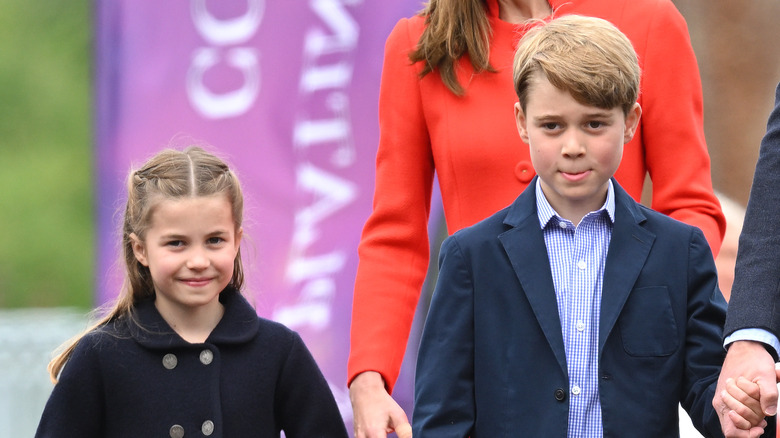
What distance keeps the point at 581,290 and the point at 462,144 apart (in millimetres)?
538

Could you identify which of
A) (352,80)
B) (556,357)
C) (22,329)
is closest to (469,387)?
(556,357)

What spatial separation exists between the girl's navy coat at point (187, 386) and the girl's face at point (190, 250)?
102 millimetres

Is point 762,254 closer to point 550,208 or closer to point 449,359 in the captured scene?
point 550,208

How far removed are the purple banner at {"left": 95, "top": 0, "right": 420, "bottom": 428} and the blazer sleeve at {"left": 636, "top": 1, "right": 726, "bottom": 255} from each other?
6.64ft

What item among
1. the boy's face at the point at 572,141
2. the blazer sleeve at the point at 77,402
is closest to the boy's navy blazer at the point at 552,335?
the boy's face at the point at 572,141

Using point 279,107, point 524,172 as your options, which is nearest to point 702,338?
point 524,172

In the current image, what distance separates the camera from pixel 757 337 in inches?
104

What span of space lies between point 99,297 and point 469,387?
247 cm

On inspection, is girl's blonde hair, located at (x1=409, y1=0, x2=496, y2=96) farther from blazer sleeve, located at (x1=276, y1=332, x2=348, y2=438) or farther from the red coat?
blazer sleeve, located at (x1=276, y1=332, x2=348, y2=438)

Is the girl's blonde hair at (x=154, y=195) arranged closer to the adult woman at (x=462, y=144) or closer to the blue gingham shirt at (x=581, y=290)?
the adult woman at (x=462, y=144)

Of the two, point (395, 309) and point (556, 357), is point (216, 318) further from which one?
point (556, 357)

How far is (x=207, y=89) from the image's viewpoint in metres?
5.03

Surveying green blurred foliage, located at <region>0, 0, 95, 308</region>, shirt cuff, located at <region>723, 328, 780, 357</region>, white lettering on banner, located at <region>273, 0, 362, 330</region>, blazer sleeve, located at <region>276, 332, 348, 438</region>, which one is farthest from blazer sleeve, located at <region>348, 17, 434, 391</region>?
green blurred foliage, located at <region>0, 0, 95, 308</region>

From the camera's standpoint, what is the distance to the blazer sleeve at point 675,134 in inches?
121
